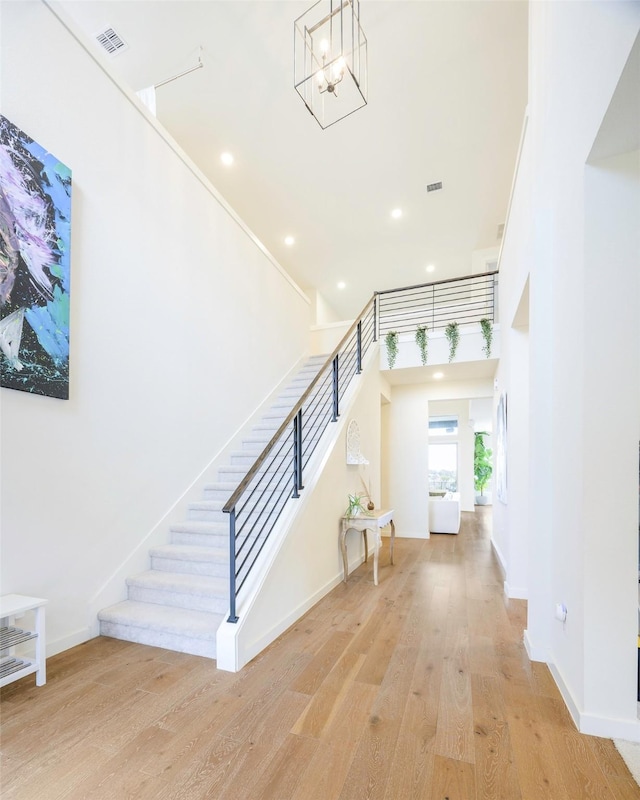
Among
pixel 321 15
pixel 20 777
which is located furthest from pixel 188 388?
pixel 321 15

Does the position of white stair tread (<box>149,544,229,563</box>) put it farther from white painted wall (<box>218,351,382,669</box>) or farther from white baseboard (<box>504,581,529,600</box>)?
white baseboard (<box>504,581,529,600</box>)

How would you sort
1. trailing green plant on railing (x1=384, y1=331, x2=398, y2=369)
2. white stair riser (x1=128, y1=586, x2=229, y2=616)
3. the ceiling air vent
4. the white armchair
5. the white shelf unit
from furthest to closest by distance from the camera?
1. the white armchair
2. trailing green plant on railing (x1=384, y1=331, x2=398, y2=369)
3. the ceiling air vent
4. white stair riser (x1=128, y1=586, x2=229, y2=616)
5. the white shelf unit

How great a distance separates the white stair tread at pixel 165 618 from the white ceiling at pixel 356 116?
13.8 feet

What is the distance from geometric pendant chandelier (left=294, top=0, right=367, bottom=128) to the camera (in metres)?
3.61

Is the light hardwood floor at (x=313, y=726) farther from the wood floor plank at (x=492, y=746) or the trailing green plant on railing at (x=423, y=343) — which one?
the trailing green plant on railing at (x=423, y=343)

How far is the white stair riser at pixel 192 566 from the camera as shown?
3.29 meters

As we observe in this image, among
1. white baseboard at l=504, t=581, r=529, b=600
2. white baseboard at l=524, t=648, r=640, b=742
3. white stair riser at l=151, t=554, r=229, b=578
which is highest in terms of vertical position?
white stair riser at l=151, t=554, r=229, b=578

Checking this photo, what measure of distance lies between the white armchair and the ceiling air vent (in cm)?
759

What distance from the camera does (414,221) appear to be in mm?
7535

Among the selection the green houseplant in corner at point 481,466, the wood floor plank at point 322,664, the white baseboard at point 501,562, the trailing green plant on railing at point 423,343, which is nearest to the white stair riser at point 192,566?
the wood floor plank at point 322,664

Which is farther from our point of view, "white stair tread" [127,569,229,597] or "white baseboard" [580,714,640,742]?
"white stair tread" [127,569,229,597]

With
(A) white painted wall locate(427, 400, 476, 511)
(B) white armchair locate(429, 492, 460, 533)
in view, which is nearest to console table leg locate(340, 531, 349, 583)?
(B) white armchair locate(429, 492, 460, 533)

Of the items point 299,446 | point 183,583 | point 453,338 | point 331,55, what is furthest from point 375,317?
point 183,583

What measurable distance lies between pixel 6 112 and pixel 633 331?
372cm
